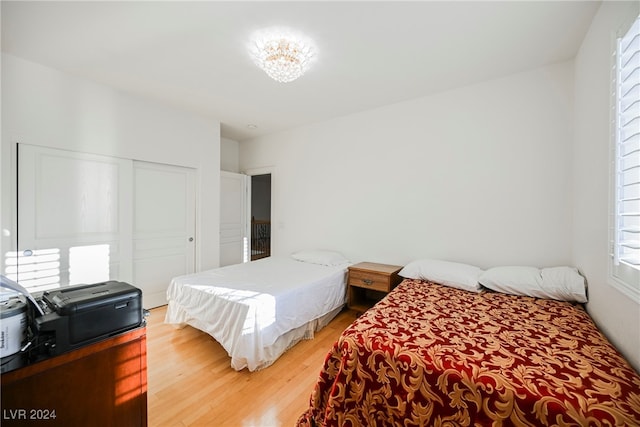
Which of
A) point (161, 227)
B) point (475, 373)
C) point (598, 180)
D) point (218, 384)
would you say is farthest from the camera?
point (161, 227)

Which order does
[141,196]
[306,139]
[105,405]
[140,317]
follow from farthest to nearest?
[306,139], [141,196], [140,317], [105,405]

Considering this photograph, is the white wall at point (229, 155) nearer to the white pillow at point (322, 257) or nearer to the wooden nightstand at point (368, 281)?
the white pillow at point (322, 257)

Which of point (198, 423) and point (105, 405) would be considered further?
point (198, 423)

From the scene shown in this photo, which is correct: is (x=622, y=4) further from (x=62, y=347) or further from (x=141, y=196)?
(x=141, y=196)

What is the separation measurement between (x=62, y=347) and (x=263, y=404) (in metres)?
1.18

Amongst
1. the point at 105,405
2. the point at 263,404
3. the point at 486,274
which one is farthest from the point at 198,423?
the point at 486,274

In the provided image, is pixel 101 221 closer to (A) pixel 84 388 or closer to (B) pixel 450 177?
(A) pixel 84 388

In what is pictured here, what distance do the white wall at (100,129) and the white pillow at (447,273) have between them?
2.95 metres

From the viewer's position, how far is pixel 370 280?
2832mm

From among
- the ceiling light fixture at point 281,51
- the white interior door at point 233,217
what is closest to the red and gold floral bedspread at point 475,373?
the ceiling light fixture at point 281,51

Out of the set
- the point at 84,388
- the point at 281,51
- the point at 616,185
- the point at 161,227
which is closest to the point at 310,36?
the point at 281,51

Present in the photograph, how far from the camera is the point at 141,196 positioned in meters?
3.17

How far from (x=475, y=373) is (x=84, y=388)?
1.68 metres

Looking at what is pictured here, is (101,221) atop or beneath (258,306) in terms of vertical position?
atop
